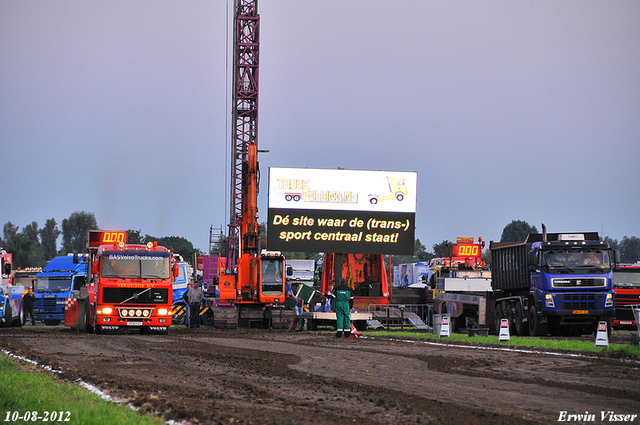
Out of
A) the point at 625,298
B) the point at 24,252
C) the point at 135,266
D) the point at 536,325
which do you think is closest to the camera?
the point at 135,266

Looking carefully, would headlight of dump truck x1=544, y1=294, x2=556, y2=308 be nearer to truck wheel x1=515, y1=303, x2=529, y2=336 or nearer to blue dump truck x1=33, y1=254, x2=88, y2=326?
truck wheel x1=515, y1=303, x2=529, y2=336

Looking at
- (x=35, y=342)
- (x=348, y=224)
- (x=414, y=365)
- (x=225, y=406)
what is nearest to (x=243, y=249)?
(x=348, y=224)

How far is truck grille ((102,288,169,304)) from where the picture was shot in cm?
2670

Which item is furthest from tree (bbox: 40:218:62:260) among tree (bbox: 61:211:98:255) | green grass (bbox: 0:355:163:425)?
green grass (bbox: 0:355:163:425)

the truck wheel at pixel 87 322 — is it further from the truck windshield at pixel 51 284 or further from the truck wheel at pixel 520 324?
the truck windshield at pixel 51 284

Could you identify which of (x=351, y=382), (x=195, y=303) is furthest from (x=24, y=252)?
(x=351, y=382)

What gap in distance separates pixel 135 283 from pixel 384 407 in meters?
18.2

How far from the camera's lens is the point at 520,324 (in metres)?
29.2

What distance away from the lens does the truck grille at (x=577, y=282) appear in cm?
2681

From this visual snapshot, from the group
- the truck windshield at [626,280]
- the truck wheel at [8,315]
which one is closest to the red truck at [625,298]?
the truck windshield at [626,280]

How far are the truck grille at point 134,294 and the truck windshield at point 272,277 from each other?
677 centimetres

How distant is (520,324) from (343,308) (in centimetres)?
709

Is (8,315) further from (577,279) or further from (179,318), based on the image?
(577,279)

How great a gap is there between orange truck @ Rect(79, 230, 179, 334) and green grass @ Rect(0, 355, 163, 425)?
14.3 m
